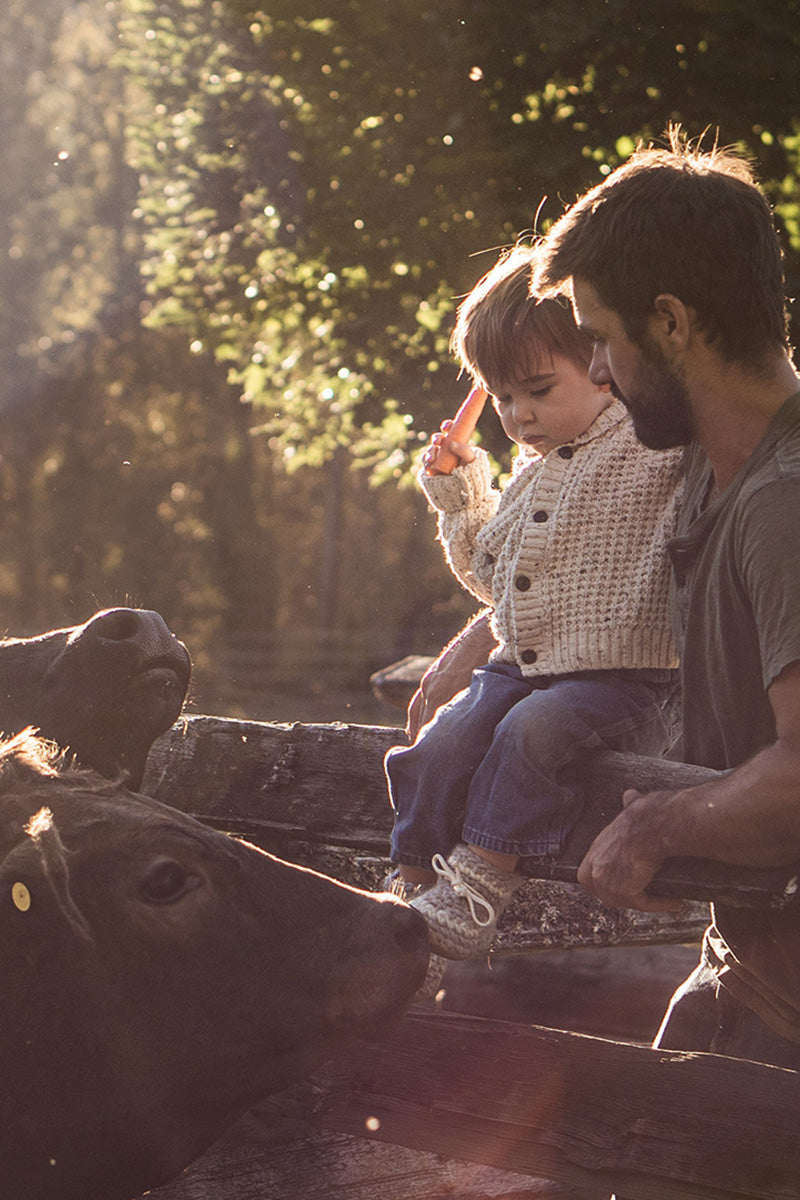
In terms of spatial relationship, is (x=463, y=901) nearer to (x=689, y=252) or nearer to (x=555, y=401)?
(x=555, y=401)

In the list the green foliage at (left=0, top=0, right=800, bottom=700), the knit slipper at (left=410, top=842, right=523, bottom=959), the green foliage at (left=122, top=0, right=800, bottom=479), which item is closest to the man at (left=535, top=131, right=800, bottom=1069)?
the knit slipper at (left=410, top=842, right=523, bottom=959)

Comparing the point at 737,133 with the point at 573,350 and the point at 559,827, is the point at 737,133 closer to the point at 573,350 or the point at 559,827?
the point at 573,350

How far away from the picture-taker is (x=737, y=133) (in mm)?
8562

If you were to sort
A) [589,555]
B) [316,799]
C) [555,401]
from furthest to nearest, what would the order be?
[316,799] < [555,401] < [589,555]

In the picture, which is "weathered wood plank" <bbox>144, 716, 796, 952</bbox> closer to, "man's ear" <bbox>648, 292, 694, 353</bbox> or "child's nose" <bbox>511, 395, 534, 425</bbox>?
"child's nose" <bbox>511, 395, 534, 425</bbox>

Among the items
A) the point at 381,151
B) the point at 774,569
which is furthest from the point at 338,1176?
the point at 381,151

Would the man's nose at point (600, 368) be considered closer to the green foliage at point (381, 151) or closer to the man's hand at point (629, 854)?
the man's hand at point (629, 854)

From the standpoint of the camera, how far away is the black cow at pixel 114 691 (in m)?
3.43

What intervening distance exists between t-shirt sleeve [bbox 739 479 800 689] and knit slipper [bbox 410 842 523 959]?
0.86 metres

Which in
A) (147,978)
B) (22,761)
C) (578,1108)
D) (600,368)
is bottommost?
(578,1108)

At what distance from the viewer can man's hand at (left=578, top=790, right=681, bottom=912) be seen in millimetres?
2682

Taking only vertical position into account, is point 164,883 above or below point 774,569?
below

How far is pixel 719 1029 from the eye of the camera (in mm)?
3506

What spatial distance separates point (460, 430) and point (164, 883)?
1764 mm
